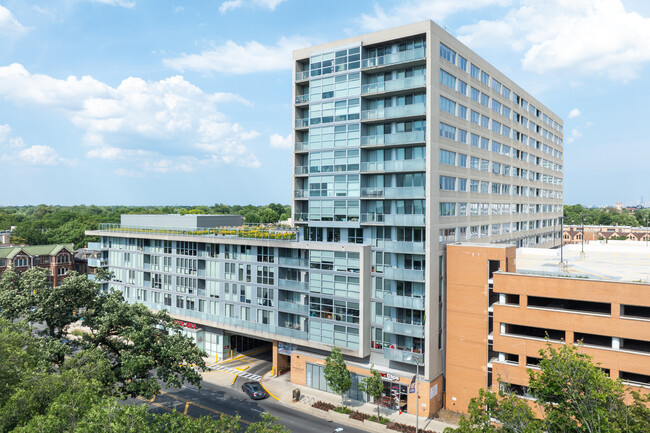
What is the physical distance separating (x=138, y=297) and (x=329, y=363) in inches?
1693

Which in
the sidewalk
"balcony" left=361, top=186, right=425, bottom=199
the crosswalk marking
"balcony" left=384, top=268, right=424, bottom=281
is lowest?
the crosswalk marking

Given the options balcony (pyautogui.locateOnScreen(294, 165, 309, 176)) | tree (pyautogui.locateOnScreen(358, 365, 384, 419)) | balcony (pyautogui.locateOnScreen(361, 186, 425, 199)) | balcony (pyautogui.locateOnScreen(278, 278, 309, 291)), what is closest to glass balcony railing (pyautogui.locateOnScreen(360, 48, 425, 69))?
balcony (pyautogui.locateOnScreen(361, 186, 425, 199))

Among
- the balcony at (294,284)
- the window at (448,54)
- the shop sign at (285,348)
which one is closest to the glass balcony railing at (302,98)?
the window at (448,54)

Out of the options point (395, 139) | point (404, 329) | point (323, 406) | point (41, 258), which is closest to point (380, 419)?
point (323, 406)

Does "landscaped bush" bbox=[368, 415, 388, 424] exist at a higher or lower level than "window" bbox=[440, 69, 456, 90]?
lower

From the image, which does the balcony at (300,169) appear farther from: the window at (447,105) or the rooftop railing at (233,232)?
the window at (447,105)

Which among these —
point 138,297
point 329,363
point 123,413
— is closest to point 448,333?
point 329,363

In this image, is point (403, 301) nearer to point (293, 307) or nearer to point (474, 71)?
point (293, 307)

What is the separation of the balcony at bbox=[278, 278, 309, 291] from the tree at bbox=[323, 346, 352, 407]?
10071mm

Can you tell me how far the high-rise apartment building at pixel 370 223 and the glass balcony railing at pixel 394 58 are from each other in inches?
Answer: 4.9

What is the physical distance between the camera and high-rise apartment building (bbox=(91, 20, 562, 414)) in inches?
1859

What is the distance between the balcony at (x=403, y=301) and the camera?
4631 cm

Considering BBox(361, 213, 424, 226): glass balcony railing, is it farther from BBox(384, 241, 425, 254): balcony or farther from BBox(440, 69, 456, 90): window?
BBox(440, 69, 456, 90): window

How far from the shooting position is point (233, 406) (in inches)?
1891
